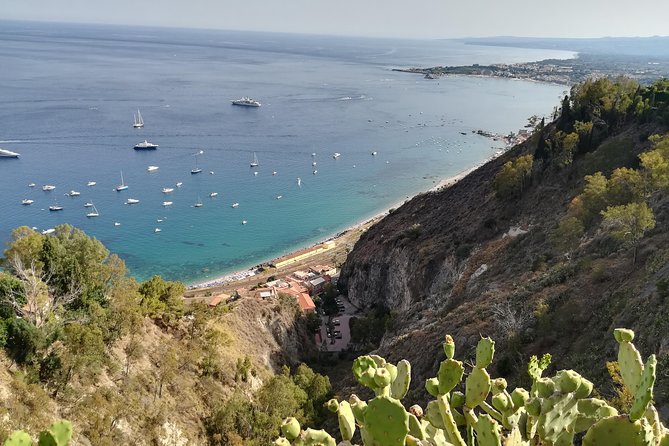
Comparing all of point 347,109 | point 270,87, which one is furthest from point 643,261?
point 270,87

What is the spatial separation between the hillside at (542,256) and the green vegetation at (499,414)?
857cm

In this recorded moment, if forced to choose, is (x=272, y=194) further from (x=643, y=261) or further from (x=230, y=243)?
(x=643, y=261)

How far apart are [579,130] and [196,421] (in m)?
40.3

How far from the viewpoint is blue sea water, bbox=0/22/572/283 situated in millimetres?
64250

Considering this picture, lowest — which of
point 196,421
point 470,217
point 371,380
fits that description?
point 196,421

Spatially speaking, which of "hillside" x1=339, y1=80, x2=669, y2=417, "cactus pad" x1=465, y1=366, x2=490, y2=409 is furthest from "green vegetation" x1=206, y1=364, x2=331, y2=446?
"cactus pad" x1=465, y1=366, x2=490, y2=409

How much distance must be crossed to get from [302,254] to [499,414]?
181 feet

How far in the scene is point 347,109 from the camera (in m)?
142

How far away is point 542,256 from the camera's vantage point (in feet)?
92.9

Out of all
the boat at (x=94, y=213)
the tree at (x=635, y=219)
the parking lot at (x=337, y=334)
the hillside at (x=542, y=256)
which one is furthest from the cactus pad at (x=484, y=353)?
the boat at (x=94, y=213)

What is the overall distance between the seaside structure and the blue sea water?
3.64 metres

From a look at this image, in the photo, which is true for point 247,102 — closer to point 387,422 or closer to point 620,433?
point 387,422

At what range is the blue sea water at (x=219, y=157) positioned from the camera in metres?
64.2

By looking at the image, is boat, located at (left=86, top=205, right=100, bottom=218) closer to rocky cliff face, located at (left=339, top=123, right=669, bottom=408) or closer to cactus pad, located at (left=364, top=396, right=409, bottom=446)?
rocky cliff face, located at (left=339, top=123, right=669, bottom=408)
